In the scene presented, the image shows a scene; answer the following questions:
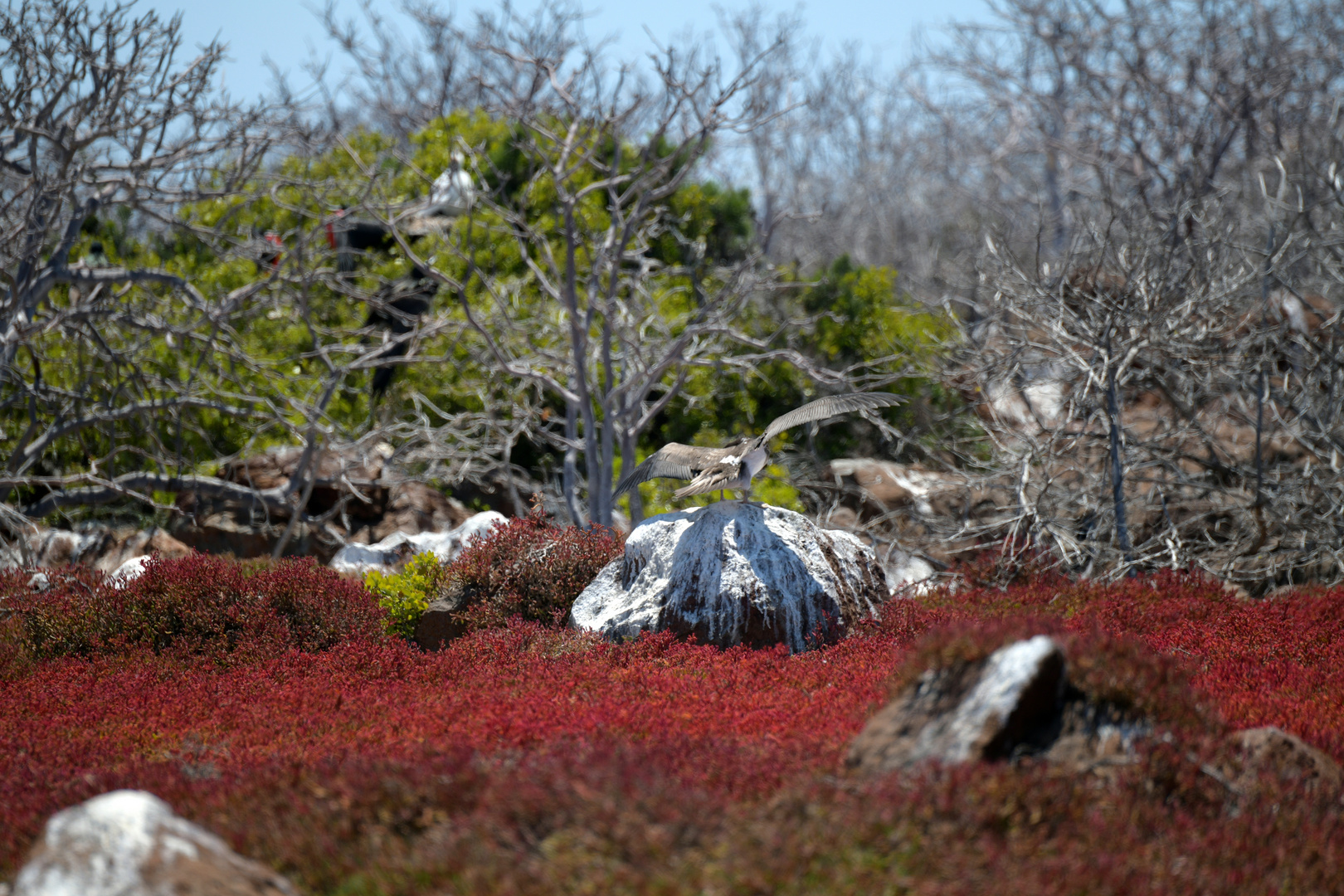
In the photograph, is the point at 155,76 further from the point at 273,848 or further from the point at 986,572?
the point at 986,572

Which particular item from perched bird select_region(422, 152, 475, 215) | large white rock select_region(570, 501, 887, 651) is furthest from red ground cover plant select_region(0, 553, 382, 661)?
perched bird select_region(422, 152, 475, 215)

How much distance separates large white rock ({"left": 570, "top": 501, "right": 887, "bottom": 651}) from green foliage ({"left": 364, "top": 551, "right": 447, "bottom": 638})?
1.27 meters

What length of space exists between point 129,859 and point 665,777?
1.77 metres

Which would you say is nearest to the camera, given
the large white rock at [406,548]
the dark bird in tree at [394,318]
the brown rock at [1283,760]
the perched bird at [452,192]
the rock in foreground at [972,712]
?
the rock in foreground at [972,712]

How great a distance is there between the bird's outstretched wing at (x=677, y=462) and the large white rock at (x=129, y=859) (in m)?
4.20

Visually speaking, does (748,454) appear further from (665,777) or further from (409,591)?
(665,777)

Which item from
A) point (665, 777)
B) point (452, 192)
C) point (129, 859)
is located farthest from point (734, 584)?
point (452, 192)

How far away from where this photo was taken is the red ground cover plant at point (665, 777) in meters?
3.02

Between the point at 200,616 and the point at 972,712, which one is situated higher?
the point at 200,616

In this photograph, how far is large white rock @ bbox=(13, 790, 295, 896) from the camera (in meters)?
2.64

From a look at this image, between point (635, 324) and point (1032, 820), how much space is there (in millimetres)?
8320

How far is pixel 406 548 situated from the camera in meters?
9.65

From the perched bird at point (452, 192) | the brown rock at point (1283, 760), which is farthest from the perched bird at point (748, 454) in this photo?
the perched bird at point (452, 192)

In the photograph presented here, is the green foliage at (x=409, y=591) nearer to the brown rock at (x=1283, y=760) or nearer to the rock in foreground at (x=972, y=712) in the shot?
the rock in foreground at (x=972, y=712)
